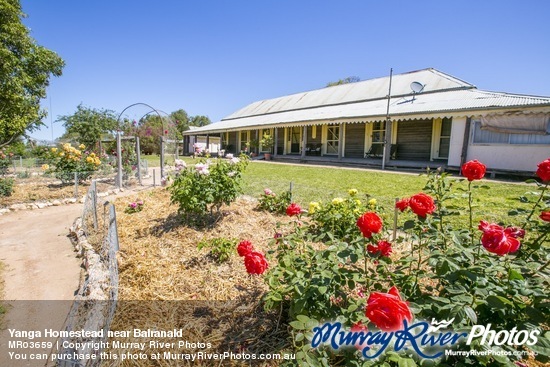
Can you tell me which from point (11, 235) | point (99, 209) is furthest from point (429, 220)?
point (11, 235)

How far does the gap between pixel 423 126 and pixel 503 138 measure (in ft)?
12.8

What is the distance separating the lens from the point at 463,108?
995 centimetres

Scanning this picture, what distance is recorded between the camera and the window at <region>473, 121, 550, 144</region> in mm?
9121

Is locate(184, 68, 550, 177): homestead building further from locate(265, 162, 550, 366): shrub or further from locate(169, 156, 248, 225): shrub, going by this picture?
locate(265, 162, 550, 366): shrub

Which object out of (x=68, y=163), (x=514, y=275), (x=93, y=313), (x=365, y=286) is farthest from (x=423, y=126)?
(x=68, y=163)

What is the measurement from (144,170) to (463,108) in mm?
13739

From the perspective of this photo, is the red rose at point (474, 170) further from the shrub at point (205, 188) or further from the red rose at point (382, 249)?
the shrub at point (205, 188)

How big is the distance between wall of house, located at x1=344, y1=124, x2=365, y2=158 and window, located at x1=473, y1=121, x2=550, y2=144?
19.9 feet

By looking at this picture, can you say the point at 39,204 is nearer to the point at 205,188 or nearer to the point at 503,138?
the point at 205,188

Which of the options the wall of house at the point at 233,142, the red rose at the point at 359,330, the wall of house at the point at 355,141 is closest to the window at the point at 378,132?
the wall of house at the point at 355,141

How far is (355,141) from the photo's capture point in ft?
53.7

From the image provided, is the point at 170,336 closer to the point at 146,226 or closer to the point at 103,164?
the point at 146,226

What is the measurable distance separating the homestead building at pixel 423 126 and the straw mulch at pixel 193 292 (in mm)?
1711

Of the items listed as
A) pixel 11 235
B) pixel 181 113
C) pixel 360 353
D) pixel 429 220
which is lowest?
pixel 11 235
